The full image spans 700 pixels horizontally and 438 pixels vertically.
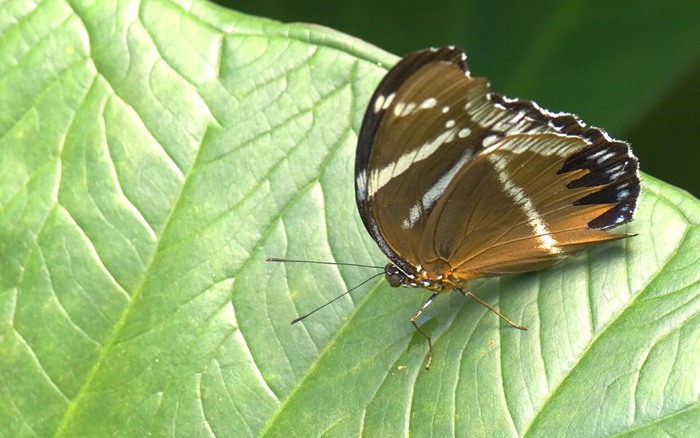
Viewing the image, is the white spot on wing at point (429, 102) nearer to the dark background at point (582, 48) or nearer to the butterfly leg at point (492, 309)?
the butterfly leg at point (492, 309)

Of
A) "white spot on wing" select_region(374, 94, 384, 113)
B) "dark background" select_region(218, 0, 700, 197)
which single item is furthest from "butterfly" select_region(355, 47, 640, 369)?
"dark background" select_region(218, 0, 700, 197)

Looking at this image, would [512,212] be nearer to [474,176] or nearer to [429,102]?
[474,176]

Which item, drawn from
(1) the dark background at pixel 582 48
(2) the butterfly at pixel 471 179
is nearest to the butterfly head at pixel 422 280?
(2) the butterfly at pixel 471 179

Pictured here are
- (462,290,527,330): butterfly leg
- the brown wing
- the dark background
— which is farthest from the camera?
the dark background

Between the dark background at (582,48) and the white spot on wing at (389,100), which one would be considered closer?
the white spot on wing at (389,100)

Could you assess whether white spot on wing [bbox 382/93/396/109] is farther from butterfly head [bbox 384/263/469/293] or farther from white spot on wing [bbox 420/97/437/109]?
butterfly head [bbox 384/263/469/293]

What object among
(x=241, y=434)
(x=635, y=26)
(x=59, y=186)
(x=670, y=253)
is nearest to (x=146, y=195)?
(x=59, y=186)

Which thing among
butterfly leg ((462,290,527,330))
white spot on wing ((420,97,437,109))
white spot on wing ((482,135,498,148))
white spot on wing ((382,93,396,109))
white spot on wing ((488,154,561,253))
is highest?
white spot on wing ((382,93,396,109))
